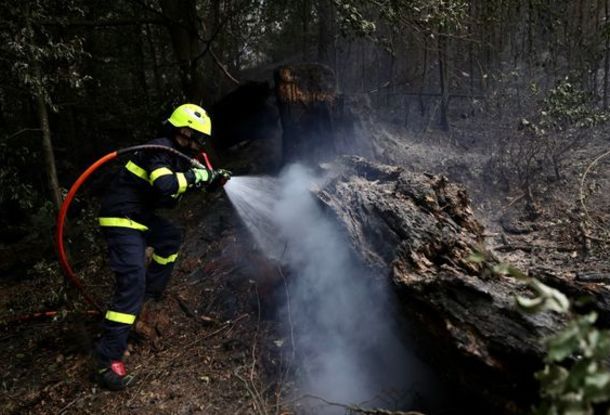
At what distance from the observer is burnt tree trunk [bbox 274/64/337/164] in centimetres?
571

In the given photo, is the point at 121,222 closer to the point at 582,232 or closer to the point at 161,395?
the point at 161,395

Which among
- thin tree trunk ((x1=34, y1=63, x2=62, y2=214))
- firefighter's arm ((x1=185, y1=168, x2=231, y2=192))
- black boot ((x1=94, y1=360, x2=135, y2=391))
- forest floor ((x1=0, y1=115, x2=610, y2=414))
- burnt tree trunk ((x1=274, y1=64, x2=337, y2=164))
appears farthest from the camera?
burnt tree trunk ((x1=274, y1=64, x2=337, y2=164))

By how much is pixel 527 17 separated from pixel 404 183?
7.20m

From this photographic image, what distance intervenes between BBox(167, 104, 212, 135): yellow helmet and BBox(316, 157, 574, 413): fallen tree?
1.26m

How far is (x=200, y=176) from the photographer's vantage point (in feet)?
12.6

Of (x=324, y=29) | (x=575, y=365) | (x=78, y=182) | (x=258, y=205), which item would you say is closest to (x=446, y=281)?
(x=575, y=365)

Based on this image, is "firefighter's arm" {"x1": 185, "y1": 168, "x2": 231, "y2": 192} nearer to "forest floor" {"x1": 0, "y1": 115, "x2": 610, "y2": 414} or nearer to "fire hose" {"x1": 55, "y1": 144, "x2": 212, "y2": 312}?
"fire hose" {"x1": 55, "y1": 144, "x2": 212, "y2": 312}

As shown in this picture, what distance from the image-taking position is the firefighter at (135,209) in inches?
141

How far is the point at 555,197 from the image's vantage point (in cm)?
565

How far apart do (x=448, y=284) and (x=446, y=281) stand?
0.02 meters

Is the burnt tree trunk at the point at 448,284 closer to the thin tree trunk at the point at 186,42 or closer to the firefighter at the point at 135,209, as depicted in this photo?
the firefighter at the point at 135,209

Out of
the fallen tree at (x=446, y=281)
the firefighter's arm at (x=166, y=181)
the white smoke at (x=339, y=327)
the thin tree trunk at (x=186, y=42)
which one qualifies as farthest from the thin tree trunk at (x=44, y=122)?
the thin tree trunk at (x=186, y=42)

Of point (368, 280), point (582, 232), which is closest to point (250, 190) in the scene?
point (368, 280)

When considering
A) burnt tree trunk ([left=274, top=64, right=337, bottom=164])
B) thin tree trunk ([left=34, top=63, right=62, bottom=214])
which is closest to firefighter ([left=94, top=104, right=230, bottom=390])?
thin tree trunk ([left=34, top=63, right=62, bottom=214])
